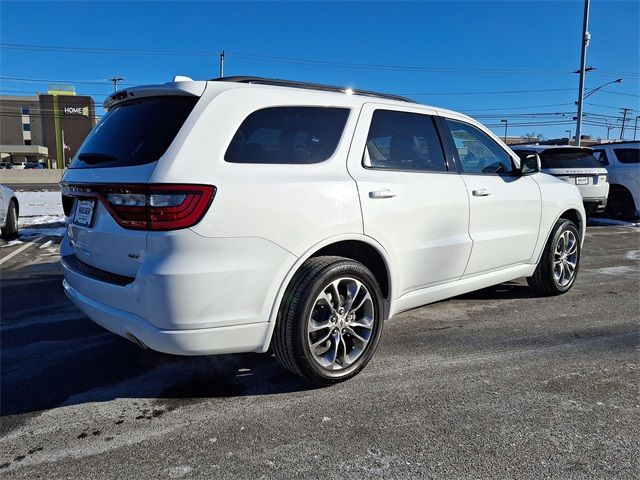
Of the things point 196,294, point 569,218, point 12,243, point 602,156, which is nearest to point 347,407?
point 196,294

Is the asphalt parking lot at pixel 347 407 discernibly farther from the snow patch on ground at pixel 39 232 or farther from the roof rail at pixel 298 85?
the snow patch on ground at pixel 39 232

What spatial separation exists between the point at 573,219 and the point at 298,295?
13.0 ft

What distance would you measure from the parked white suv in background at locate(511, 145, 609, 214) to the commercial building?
3162 inches

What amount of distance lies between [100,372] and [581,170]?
10.2m

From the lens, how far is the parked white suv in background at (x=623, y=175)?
11.7 metres

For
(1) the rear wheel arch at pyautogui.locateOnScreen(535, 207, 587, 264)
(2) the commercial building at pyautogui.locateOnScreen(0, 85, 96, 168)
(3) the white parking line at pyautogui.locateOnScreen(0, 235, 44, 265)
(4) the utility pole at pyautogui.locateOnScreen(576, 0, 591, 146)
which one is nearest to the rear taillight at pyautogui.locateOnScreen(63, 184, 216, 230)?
(1) the rear wheel arch at pyautogui.locateOnScreen(535, 207, 587, 264)

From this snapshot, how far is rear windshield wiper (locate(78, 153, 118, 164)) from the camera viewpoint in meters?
2.87

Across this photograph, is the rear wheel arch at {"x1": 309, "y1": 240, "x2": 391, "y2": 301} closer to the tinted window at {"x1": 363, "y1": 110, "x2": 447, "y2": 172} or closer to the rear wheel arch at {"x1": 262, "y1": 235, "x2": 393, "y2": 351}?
the rear wheel arch at {"x1": 262, "y1": 235, "x2": 393, "y2": 351}

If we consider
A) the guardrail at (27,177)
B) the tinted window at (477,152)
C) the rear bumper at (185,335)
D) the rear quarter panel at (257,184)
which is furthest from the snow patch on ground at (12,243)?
the guardrail at (27,177)

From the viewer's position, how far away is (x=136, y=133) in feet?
9.36

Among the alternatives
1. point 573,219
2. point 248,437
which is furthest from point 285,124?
point 573,219

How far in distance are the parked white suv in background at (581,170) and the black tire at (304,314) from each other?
8.70 m

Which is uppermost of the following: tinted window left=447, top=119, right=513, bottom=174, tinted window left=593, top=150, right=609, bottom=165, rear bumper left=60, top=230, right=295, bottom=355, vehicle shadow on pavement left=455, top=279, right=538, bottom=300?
tinted window left=593, top=150, right=609, bottom=165

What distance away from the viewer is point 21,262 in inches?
264
